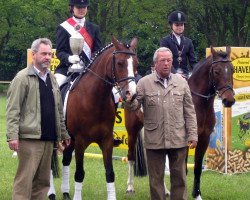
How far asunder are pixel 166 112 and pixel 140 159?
3.89 metres

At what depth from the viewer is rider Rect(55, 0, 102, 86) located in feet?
32.0

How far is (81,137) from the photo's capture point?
904cm

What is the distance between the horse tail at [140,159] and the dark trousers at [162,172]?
3518mm

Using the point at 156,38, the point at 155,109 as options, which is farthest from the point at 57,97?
the point at 156,38

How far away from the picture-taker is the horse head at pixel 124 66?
8078 mm

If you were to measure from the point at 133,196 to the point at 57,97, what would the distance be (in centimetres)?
334

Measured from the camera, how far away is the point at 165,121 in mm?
7570

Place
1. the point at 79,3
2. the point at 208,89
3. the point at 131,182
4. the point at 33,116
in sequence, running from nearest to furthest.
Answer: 1. the point at 33,116
2. the point at 208,89
3. the point at 79,3
4. the point at 131,182

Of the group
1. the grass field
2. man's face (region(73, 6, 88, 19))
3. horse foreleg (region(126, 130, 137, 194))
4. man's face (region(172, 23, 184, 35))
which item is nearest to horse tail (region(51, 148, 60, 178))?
the grass field

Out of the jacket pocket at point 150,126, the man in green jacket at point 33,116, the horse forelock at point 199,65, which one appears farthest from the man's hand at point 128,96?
the horse forelock at point 199,65

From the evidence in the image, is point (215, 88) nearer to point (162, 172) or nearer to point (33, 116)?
point (162, 172)

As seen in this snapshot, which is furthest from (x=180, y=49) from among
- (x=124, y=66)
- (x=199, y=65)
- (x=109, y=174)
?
(x=109, y=174)

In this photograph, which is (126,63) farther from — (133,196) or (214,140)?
(214,140)

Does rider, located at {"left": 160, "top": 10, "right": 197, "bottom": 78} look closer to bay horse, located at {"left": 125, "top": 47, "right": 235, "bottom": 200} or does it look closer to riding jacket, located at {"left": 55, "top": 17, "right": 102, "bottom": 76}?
bay horse, located at {"left": 125, "top": 47, "right": 235, "bottom": 200}
